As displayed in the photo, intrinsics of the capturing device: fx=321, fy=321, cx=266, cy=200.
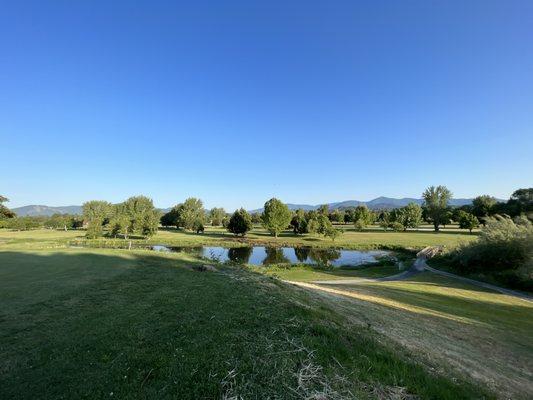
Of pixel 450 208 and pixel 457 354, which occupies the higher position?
pixel 450 208

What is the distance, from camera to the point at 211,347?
254 inches

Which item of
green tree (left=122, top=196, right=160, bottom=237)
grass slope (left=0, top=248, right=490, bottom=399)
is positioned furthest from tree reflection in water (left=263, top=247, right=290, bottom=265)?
grass slope (left=0, top=248, right=490, bottom=399)

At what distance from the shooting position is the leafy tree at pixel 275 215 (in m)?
87.8

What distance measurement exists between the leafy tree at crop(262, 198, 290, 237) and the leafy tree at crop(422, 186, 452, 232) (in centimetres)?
5600

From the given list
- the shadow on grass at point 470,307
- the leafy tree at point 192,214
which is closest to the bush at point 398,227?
the leafy tree at point 192,214

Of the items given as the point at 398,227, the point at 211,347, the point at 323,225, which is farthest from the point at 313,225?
the point at 211,347

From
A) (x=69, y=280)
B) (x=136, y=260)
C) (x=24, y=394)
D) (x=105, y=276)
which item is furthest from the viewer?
(x=136, y=260)

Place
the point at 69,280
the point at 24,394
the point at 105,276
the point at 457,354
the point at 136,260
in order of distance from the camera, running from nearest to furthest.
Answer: the point at 24,394 → the point at 457,354 → the point at 69,280 → the point at 105,276 → the point at 136,260

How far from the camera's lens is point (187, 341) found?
674 cm

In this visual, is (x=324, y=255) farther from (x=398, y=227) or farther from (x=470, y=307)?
(x=398, y=227)

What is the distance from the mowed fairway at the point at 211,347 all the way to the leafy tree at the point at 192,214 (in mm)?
90860

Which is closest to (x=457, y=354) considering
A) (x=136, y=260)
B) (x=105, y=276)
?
(x=105, y=276)

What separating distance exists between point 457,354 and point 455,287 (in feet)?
81.8

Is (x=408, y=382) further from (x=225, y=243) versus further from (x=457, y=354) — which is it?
(x=225, y=243)
